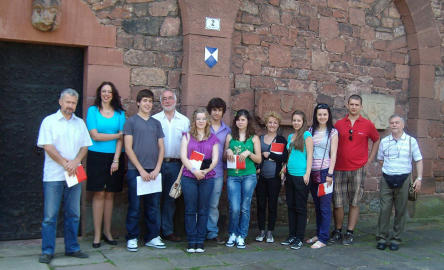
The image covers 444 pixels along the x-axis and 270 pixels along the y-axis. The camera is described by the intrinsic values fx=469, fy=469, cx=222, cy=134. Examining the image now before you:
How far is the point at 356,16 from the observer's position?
7.27 metres

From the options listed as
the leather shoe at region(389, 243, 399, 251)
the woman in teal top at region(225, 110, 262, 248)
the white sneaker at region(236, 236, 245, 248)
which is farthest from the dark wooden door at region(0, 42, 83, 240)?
the leather shoe at region(389, 243, 399, 251)

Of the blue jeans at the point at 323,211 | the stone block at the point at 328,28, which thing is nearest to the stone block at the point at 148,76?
the blue jeans at the point at 323,211

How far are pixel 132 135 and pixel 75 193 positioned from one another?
0.86 meters

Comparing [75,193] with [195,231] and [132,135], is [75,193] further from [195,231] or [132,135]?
[195,231]

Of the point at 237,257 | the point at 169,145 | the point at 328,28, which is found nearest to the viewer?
the point at 237,257

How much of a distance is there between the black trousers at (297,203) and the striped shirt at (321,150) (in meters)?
0.28

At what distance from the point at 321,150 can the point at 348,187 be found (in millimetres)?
664

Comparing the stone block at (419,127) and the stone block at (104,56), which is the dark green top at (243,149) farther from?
the stone block at (419,127)

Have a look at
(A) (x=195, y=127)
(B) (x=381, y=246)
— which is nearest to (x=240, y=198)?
(A) (x=195, y=127)

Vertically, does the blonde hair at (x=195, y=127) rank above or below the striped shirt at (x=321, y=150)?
above

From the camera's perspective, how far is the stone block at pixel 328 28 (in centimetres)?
698

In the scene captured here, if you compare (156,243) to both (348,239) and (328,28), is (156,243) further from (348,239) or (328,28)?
(328,28)

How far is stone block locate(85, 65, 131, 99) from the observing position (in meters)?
5.45

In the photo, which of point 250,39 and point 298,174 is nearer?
point 298,174
